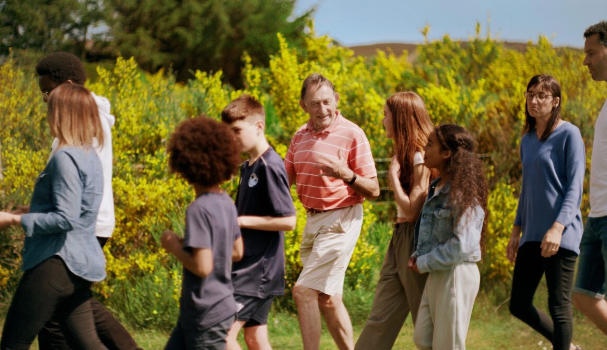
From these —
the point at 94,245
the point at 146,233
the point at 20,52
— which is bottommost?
the point at 146,233

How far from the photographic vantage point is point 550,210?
163 inches

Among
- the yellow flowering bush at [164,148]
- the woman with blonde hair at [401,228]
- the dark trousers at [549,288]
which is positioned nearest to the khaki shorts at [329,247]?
the woman with blonde hair at [401,228]

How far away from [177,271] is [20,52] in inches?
472

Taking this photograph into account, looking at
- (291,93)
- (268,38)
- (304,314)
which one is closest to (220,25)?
(268,38)

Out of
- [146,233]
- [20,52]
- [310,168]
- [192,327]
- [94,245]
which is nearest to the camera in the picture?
[192,327]

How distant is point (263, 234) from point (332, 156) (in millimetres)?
809

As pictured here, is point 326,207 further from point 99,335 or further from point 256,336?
point 99,335

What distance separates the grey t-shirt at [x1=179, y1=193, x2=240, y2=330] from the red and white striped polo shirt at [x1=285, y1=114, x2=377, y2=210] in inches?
52.2

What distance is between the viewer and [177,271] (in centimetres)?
575

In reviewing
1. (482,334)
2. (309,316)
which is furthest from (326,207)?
(482,334)

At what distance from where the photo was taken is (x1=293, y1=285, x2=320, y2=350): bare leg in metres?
4.12

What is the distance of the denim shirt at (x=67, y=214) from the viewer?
125 inches

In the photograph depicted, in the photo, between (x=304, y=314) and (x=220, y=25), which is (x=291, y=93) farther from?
(x=220, y=25)

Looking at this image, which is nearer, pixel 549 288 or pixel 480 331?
pixel 549 288
